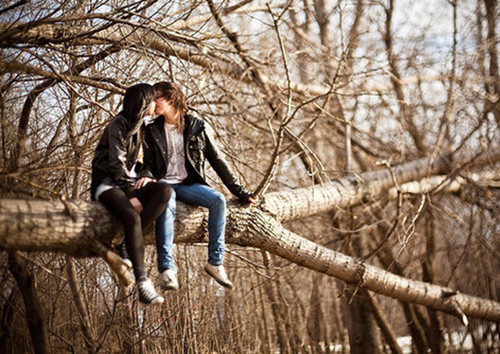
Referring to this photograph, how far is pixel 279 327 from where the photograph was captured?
20.6 feet

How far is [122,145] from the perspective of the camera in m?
3.16

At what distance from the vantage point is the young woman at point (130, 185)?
2.97m

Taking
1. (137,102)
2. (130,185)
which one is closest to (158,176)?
(130,185)

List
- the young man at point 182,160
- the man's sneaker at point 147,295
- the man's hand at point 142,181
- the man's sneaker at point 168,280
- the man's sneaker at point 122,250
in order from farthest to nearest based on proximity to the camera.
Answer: the young man at point 182,160 → the man's hand at point 142,181 → the man's sneaker at point 122,250 → the man's sneaker at point 168,280 → the man's sneaker at point 147,295

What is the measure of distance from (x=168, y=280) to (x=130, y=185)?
0.61 m

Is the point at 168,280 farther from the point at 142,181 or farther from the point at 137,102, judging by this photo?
the point at 137,102

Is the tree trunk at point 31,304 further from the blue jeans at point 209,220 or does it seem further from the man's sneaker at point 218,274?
the man's sneaker at point 218,274

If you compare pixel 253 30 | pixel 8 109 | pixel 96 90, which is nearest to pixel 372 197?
pixel 253 30

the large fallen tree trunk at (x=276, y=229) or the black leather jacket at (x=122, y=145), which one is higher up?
the black leather jacket at (x=122, y=145)

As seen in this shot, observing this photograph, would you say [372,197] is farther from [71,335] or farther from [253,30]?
[71,335]

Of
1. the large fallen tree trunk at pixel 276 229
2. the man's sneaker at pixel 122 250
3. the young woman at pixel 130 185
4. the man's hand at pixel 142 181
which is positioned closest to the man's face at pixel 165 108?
the young woman at pixel 130 185

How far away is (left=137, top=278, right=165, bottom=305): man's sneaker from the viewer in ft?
9.55

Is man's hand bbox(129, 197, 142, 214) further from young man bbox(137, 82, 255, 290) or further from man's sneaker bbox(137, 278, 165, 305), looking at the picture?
man's sneaker bbox(137, 278, 165, 305)

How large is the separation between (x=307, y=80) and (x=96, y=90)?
445 centimetres
